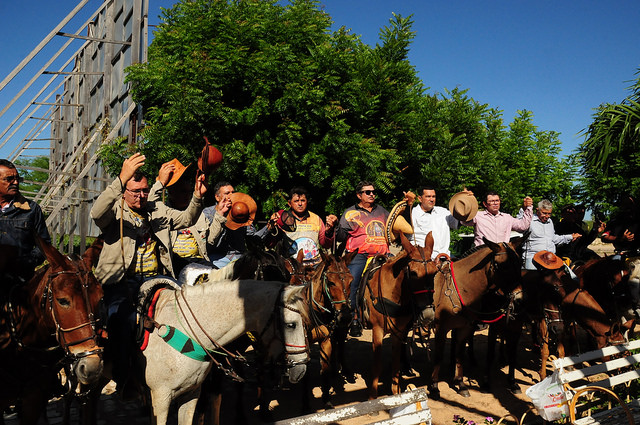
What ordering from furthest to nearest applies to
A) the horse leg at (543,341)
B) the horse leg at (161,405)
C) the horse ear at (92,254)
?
1. the horse leg at (543,341)
2. the horse leg at (161,405)
3. the horse ear at (92,254)

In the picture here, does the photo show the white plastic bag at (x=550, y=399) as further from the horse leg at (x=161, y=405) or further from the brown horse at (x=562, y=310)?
the horse leg at (x=161, y=405)

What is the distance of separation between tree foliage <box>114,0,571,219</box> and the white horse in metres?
6.69

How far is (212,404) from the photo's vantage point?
4656 millimetres

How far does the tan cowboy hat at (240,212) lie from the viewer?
5562 mm

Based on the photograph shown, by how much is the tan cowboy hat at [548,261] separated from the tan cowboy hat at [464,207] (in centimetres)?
115

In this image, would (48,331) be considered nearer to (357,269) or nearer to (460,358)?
(357,269)

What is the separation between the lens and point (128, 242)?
4.05m

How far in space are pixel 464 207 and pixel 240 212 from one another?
3.62m

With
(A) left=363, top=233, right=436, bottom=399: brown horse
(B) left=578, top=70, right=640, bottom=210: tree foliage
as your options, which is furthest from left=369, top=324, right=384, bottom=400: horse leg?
(B) left=578, top=70, right=640, bottom=210: tree foliage

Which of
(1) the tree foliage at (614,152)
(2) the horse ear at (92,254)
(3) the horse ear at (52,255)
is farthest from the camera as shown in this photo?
(1) the tree foliage at (614,152)

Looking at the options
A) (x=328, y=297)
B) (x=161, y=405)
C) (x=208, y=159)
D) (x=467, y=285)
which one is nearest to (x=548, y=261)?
(x=467, y=285)

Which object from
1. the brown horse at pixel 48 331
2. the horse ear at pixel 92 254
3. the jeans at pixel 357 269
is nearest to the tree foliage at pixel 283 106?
the jeans at pixel 357 269

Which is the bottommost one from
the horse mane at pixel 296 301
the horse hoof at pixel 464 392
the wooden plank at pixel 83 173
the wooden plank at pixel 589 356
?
the horse hoof at pixel 464 392

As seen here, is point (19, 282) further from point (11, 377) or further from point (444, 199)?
point (444, 199)
